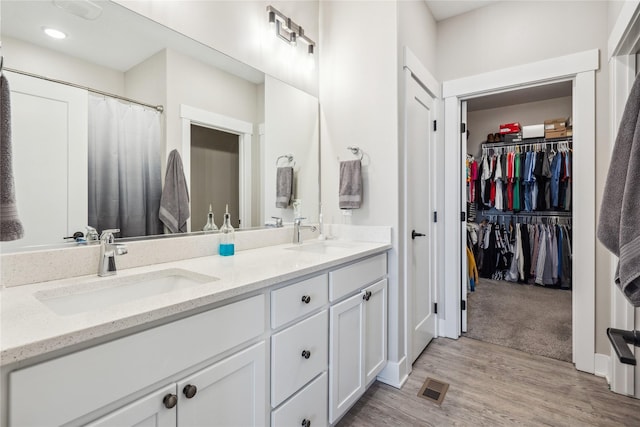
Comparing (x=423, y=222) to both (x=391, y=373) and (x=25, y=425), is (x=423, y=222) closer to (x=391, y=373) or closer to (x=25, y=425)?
(x=391, y=373)

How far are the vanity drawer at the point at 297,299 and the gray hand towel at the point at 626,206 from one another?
3.68 feet

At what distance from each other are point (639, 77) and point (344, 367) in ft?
5.68


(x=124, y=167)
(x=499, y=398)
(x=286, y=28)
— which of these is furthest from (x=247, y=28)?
(x=499, y=398)

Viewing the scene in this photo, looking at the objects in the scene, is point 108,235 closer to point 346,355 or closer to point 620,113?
point 346,355

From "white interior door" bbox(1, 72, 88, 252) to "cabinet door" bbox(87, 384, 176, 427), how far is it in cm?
70

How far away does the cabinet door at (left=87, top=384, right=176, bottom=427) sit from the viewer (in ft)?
2.37

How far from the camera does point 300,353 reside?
50.2 inches

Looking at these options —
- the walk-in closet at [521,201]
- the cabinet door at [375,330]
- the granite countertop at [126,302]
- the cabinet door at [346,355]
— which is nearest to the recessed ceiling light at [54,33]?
the granite countertop at [126,302]

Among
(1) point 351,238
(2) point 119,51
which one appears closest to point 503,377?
(1) point 351,238

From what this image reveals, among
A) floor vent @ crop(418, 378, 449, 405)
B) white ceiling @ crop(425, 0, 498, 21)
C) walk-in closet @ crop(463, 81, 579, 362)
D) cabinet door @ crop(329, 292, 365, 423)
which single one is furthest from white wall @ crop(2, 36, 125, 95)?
walk-in closet @ crop(463, 81, 579, 362)

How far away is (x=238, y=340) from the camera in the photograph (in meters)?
1.01

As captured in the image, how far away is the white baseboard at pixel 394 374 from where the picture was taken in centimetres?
198

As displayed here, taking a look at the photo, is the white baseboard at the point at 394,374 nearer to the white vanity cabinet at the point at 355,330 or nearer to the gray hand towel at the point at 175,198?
the white vanity cabinet at the point at 355,330

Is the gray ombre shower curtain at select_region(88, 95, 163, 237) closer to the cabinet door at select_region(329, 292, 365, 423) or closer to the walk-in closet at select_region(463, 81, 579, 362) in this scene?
the cabinet door at select_region(329, 292, 365, 423)
